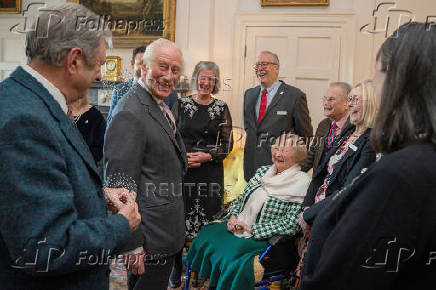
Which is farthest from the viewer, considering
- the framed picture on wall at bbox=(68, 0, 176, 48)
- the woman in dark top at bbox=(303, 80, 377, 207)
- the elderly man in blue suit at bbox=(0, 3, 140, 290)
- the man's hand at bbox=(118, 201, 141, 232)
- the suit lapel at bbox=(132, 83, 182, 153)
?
the framed picture on wall at bbox=(68, 0, 176, 48)

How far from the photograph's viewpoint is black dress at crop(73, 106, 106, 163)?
296 cm

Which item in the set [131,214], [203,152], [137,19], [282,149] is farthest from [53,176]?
[137,19]

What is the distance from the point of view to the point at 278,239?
284 cm

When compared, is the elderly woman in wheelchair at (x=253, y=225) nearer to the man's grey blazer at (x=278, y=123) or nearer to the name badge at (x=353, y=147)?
the name badge at (x=353, y=147)

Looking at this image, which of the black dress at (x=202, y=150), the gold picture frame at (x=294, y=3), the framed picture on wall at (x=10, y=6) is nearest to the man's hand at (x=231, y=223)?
the black dress at (x=202, y=150)

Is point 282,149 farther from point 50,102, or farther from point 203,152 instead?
point 50,102

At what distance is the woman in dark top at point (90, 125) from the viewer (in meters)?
2.96

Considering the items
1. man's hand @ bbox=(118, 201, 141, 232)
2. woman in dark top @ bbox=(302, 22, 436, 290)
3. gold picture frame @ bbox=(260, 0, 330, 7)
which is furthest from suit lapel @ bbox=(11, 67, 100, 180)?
gold picture frame @ bbox=(260, 0, 330, 7)

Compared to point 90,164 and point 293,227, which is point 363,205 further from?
point 293,227

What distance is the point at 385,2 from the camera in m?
5.30

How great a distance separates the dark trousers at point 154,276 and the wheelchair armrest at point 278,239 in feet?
3.14

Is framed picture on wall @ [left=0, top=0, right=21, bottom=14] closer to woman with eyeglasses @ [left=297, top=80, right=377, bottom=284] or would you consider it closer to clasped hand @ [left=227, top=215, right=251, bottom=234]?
clasped hand @ [left=227, top=215, right=251, bottom=234]

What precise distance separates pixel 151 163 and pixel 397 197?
1280mm

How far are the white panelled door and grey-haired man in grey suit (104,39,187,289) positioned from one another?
363cm
